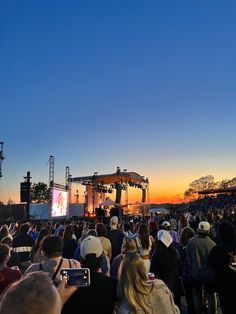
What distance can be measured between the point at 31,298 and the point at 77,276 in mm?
900

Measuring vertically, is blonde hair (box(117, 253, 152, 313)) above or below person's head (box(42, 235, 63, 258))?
below

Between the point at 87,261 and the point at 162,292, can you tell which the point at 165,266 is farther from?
the point at 162,292

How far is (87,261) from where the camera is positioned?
338 centimetres

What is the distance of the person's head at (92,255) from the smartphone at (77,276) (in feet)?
3.46

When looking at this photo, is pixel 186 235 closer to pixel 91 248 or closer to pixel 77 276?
pixel 91 248

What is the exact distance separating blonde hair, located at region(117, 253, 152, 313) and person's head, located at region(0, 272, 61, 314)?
1.40m

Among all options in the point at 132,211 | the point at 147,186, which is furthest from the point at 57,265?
the point at 132,211

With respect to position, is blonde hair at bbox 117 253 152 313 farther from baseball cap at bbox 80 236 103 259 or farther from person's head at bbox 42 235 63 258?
person's head at bbox 42 235 63 258

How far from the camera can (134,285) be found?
2.79 m

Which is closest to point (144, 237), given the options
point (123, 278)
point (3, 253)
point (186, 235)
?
point (186, 235)

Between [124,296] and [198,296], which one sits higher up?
[124,296]

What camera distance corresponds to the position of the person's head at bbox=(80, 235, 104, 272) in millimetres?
3355

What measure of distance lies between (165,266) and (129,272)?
9.41ft

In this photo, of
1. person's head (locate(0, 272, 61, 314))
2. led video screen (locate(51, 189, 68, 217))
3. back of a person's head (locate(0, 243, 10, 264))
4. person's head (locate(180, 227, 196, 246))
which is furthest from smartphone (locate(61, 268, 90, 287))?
led video screen (locate(51, 189, 68, 217))
